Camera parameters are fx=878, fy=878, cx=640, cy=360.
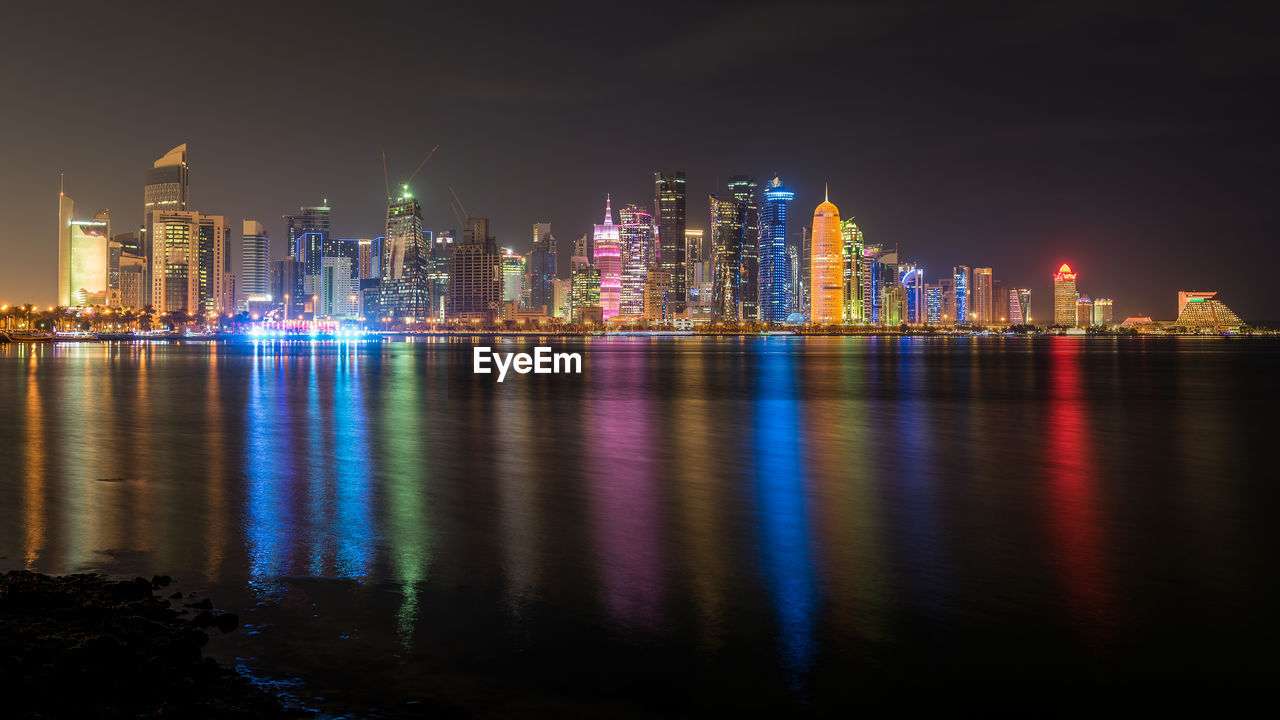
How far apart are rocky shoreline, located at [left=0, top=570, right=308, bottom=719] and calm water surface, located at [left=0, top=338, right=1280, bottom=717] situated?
568mm

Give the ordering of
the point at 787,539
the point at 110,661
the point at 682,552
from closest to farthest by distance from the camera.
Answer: the point at 110,661 < the point at 682,552 < the point at 787,539

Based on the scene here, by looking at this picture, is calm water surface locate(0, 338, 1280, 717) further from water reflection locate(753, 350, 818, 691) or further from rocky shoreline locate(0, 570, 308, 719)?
rocky shoreline locate(0, 570, 308, 719)

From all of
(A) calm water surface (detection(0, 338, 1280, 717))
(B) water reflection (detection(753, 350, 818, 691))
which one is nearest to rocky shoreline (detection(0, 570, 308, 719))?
(A) calm water surface (detection(0, 338, 1280, 717))

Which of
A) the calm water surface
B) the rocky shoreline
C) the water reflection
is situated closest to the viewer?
the rocky shoreline

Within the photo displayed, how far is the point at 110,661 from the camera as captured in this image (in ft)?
29.4

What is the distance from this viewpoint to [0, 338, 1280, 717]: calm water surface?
9.86m

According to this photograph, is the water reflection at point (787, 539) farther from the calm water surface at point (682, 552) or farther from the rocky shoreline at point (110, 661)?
the rocky shoreline at point (110, 661)

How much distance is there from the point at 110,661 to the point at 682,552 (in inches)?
361

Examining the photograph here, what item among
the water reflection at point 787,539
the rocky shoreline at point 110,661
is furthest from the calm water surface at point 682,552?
the rocky shoreline at point 110,661

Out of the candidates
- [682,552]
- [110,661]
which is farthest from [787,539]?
[110,661]

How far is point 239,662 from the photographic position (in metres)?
9.80

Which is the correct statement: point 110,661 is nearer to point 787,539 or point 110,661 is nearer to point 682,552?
point 682,552

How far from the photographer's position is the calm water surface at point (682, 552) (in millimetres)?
9859

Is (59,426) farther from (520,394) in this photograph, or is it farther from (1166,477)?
(1166,477)
